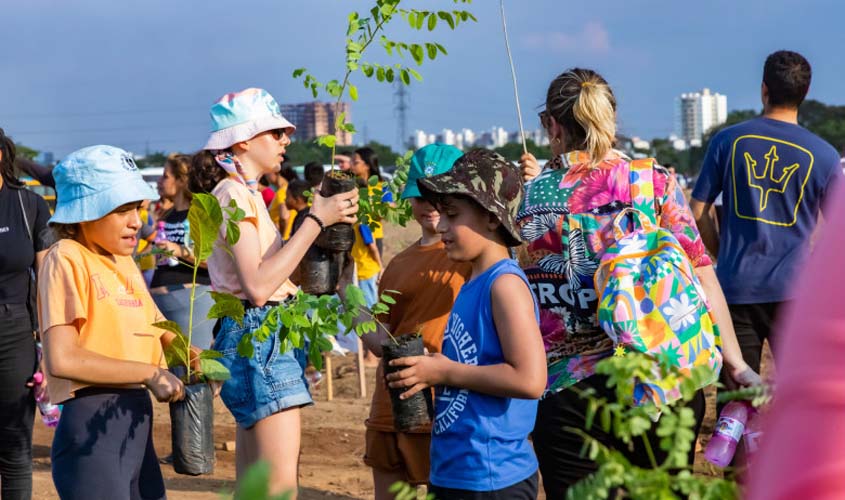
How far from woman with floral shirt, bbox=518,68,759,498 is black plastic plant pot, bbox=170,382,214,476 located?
1095 millimetres

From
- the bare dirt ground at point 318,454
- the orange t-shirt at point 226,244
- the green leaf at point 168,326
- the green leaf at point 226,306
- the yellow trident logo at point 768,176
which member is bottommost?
the bare dirt ground at point 318,454

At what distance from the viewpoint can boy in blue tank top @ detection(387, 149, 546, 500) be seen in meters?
3.17

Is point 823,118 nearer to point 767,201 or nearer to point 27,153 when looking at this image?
point 27,153

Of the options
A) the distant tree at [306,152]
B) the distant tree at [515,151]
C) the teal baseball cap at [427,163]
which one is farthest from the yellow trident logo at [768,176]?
the distant tree at [306,152]

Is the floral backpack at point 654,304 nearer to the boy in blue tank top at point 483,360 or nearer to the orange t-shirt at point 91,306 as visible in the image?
the boy in blue tank top at point 483,360

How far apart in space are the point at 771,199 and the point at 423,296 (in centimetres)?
195

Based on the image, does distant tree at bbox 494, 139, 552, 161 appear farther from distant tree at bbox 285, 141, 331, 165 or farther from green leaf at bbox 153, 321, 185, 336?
distant tree at bbox 285, 141, 331, 165

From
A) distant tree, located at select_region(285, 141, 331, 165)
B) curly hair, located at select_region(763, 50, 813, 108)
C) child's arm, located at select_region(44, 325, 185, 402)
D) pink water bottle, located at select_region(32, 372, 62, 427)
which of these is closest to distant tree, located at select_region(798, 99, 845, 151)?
distant tree, located at select_region(285, 141, 331, 165)

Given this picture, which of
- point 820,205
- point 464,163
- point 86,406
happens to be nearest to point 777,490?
point 464,163

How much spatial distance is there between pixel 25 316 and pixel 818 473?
482 cm

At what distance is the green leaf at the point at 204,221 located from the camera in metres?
3.43

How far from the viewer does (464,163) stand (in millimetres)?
3396

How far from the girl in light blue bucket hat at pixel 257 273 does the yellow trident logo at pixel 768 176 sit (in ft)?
6.89

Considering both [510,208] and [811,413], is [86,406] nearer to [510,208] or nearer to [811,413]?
[510,208]
